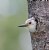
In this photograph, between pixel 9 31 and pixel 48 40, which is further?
pixel 9 31

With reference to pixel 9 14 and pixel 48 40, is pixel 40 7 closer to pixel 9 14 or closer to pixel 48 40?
pixel 48 40

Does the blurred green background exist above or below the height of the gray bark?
below

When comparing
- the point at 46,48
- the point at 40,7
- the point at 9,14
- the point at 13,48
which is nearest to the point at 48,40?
the point at 46,48

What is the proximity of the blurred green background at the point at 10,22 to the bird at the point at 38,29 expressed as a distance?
2105 mm

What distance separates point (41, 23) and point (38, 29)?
0.03 m

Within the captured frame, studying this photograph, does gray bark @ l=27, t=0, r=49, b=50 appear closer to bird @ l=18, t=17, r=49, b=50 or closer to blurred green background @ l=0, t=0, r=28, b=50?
bird @ l=18, t=17, r=49, b=50

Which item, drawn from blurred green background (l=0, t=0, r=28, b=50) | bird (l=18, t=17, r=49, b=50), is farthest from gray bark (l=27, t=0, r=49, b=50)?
blurred green background (l=0, t=0, r=28, b=50)

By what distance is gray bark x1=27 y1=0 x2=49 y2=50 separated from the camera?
1095 millimetres

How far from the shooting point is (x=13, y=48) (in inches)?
143

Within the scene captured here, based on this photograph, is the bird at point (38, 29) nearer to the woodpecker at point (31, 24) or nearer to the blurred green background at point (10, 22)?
the woodpecker at point (31, 24)

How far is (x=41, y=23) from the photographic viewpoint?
43.8 inches

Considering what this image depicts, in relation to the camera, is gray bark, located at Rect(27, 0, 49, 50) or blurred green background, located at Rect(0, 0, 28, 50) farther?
blurred green background, located at Rect(0, 0, 28, 50)

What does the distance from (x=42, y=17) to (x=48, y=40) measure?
12cm

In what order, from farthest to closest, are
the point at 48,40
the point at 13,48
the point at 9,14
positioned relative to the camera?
1. the point at 13,48
2. the point at 9,14
3. the point at 48,40
